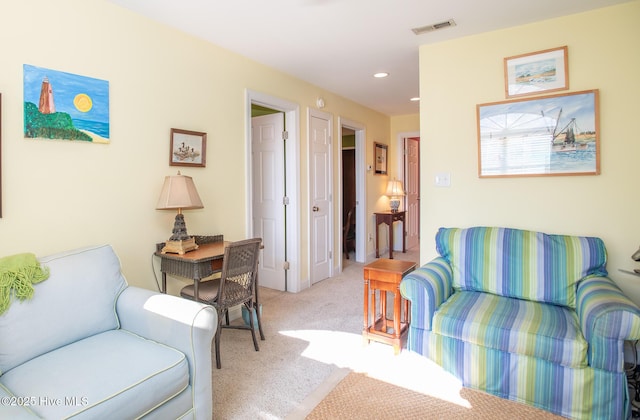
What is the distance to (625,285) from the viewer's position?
2.44 meters

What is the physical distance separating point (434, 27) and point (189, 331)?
8.85 ft

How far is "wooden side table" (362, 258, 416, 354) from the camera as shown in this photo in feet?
8.00

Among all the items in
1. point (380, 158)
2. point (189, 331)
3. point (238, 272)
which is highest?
point (380, 158)

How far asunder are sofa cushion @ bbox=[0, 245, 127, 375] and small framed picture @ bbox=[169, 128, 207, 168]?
0.96m

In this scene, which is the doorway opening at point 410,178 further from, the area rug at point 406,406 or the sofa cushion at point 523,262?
the area rug at point 406,406

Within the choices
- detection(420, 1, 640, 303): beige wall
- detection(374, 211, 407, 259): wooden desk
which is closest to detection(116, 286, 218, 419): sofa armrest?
detection(420, 1, 640, 303): beige wall

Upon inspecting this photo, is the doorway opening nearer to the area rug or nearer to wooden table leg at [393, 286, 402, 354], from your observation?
wooden table leg at [393, 286, 402, 354]

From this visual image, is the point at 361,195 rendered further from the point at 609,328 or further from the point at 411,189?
the point at 609,328

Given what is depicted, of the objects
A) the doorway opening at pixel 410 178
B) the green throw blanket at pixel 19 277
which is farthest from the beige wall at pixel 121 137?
the doorway opening at pixel 410 178

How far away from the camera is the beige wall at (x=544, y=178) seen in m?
2.42


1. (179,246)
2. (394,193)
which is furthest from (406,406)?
(394,193)

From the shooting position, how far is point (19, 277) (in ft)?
5.26

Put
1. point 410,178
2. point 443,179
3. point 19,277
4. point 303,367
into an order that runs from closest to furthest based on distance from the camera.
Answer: point 19,277 → point 303,367 → point 443,179 → point 410,178

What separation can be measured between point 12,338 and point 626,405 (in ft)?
9.41
